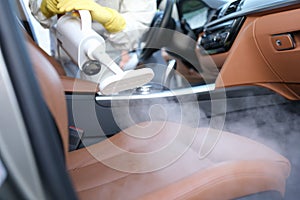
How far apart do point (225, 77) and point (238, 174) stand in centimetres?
74

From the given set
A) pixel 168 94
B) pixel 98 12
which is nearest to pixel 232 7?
pixel 168 94

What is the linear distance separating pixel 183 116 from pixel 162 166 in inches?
15.4

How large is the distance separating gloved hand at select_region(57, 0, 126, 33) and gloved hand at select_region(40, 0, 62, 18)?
92 mm

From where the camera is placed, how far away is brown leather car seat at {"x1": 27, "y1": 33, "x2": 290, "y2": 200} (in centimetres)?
64

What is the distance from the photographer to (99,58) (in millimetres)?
1064

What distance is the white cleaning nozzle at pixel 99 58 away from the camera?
1015mm

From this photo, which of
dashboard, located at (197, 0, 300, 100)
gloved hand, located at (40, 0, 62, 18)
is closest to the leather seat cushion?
dashboard, located at (197, 0, 300, 100)

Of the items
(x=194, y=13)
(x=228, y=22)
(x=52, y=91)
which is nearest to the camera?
(x=52, y=91)

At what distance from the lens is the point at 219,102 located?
58.0 inches

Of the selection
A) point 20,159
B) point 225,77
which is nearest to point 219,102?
point 225,77

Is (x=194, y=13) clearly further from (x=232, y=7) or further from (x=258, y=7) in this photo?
(x=258, y=7)

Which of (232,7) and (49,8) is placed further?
(232,7)

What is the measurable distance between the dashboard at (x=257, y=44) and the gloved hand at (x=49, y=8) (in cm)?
74

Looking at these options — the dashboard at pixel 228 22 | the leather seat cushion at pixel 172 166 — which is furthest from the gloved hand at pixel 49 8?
the dashboard at pixel 228 22
